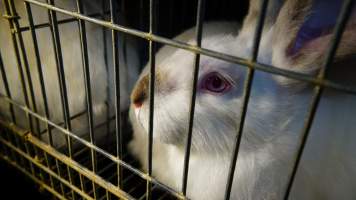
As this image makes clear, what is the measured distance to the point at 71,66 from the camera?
119cm

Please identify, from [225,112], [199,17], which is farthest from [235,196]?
[199,17]

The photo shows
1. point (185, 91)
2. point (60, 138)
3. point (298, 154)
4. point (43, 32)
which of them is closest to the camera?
point (298, 154)

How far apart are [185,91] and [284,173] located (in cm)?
32

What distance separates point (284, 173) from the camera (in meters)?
0.84

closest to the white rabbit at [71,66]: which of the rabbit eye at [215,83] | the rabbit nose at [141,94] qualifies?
the rabbit nose at [141,94]

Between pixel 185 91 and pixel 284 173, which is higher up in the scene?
pixel 185 91

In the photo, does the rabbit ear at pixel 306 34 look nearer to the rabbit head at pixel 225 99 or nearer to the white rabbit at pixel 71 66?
the rabbit head at pixel 225 99

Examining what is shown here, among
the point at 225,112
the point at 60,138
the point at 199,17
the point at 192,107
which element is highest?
the point at 199,17

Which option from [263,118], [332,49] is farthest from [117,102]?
[332,49]

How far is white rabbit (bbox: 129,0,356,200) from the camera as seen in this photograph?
0.81 m

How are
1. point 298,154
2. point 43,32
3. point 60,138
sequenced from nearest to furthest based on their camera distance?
point 298,154 < point 43,32 < point 60,138

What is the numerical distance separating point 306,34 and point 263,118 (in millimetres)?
220

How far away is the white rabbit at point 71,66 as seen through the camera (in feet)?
3.83

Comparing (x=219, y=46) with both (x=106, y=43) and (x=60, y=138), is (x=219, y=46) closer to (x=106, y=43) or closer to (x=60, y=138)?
(x=106, y=43)
